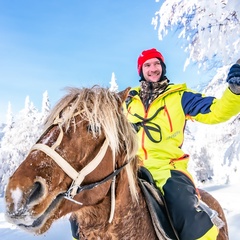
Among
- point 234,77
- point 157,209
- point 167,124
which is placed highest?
point 234,77

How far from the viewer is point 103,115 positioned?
2104 mm

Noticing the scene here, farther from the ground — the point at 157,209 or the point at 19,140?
the point at 19,140

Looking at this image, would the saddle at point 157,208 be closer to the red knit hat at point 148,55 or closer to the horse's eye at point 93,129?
the horse's eye at point 93,129

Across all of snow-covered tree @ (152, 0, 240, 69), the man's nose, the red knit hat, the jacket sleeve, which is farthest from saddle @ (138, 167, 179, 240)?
snow-covered tree @ (152, 0, 240, 69)

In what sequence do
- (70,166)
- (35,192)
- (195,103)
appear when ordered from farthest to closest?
(195,103)
(70,166)
(35,192)

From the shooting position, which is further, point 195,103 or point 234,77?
point 195,103

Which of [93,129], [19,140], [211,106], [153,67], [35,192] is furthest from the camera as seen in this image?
[19,140]

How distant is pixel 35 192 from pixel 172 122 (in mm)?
1768

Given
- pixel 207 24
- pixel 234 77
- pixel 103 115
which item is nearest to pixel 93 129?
pixel 103 115

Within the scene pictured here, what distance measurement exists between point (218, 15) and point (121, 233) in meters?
5.80

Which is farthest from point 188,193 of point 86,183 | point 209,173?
point 209,173

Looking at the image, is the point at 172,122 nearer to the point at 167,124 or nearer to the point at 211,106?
the point at 167,124

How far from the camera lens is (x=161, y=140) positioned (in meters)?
3.12

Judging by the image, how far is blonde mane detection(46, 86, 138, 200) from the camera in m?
2.04
